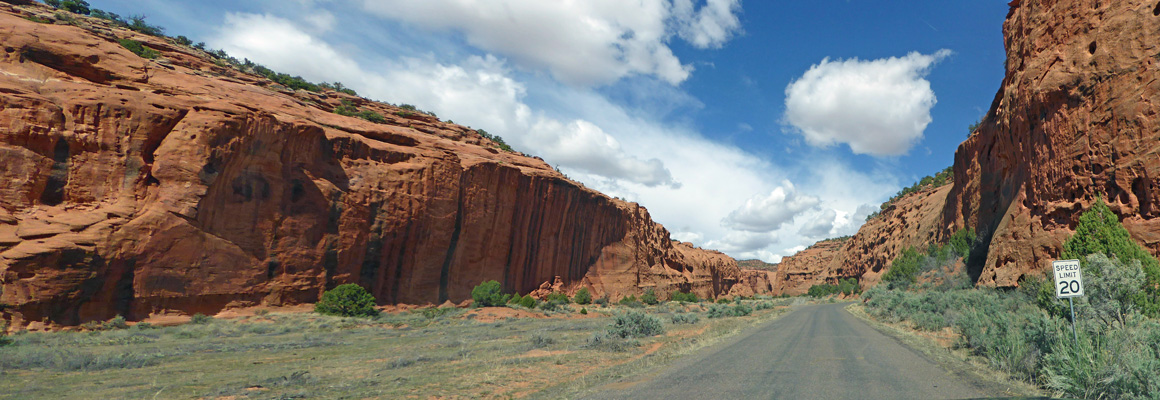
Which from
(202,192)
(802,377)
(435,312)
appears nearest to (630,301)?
(435,312)

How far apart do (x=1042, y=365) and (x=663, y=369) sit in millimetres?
6927

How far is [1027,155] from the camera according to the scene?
24.1 metres

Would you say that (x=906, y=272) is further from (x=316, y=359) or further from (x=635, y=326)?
(x=316, y=359)

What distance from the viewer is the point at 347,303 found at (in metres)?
30.2

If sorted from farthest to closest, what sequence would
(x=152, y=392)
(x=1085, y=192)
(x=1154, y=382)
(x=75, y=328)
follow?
(x=75, y=328) < (x=1085, y=192) < (x=152, y=392) < (x=1154, y=382)

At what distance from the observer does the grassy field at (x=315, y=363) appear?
31.7 feet

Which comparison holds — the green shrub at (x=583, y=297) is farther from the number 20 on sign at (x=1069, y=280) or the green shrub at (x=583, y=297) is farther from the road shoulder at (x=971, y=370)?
the number 20 on sign at (x=1069, y=280)

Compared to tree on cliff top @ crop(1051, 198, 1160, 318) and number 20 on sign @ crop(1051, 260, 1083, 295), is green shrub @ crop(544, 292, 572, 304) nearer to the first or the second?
tree on cliff top @ crop(1051, 198, 1160, 318)

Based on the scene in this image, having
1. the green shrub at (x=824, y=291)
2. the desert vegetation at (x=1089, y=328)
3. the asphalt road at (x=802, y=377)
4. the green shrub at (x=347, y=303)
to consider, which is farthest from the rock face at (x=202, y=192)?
the green shrub at (x=824, y=291)

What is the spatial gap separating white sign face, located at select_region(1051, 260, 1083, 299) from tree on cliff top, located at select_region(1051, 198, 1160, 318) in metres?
7.11

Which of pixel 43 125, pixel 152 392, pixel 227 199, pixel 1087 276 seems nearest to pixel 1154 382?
pixel 1087 276

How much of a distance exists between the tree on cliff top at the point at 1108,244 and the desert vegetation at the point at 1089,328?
24mm

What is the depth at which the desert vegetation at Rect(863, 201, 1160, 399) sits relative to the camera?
6.71 metres

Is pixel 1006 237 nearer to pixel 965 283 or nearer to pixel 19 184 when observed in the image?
pixel 965 283
